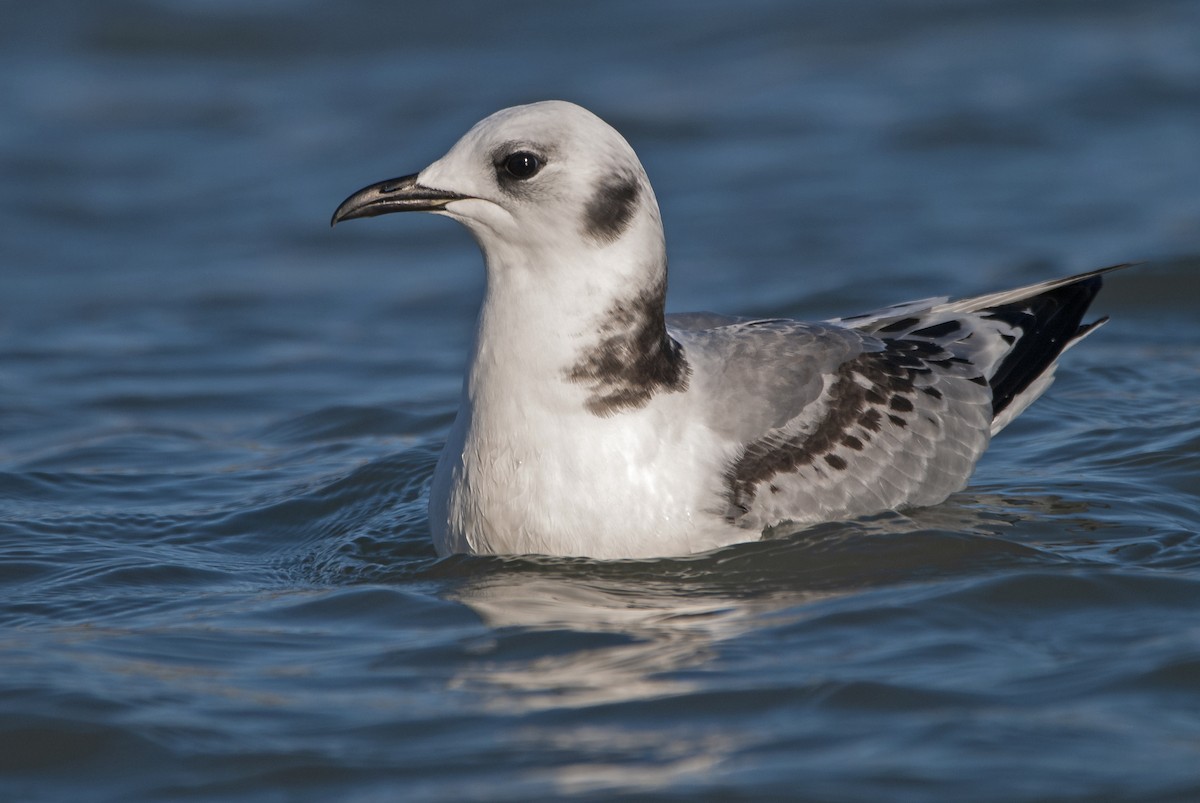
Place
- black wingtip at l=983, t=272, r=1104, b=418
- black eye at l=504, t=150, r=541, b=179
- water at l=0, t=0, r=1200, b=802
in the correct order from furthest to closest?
black wingtip at l=983, t=272, r=1104, b=418
black eye at l=504, t=150, r=541, b=179
water at l=0, t=0, r=1200, b=802

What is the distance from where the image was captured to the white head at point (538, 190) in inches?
262

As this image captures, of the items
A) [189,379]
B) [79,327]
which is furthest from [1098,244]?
[79,327]

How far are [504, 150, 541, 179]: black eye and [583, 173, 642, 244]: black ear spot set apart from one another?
0.24 meters

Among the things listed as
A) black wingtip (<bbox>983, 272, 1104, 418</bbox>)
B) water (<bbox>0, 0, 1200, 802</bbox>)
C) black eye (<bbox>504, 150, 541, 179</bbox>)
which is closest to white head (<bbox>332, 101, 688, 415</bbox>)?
black eye (<bbox>504, 150, 541, 179</bbox>)

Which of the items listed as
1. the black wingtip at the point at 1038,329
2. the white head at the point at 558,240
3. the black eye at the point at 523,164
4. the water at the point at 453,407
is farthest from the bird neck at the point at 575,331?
the black wingtip at the point at 1038,329

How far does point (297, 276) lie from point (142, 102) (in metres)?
4.14

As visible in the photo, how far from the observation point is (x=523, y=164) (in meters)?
6.66

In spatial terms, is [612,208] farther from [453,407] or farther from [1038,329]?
[453,407]

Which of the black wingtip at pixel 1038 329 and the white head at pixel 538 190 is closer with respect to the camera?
the white head at pixel 538 190

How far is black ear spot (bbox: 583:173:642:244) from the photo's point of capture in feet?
21.9

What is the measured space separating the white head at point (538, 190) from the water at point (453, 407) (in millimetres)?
1231

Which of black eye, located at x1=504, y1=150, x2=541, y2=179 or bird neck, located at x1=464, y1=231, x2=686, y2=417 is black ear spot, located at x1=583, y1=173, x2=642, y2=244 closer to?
bird neck, located at x1=464, y1=231, x2=686, y2=417

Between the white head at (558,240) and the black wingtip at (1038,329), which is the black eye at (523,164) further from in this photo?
the black wingtip at (1038,329)

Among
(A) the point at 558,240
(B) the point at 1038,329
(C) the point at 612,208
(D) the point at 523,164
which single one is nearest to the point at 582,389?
(A) the point at 558,240
